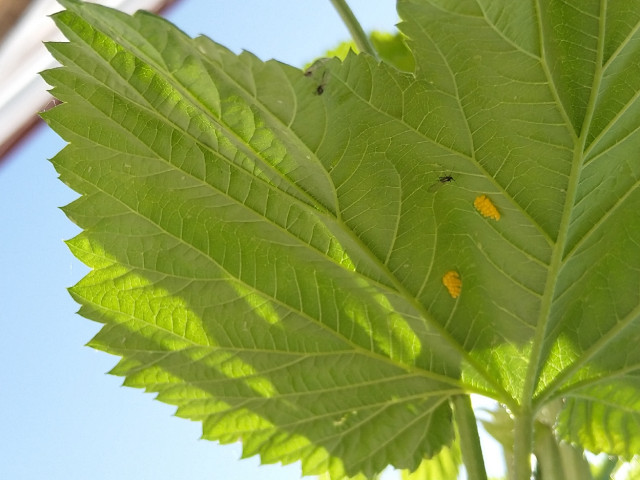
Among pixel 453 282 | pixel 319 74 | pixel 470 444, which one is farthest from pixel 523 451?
pixel 319 74

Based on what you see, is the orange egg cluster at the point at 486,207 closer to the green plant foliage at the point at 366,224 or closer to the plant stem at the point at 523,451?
the green plant foliage at the point at 366,224

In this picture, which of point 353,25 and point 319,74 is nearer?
point 319,74

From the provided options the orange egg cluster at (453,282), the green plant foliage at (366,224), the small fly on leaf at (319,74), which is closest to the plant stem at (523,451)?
the green plant foliage at (366,224)

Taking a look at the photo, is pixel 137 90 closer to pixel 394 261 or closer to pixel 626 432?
pixel 394 261

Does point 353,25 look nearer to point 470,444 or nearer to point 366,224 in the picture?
point 366,224

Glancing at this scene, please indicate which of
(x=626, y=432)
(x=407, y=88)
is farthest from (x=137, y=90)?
(x=626, y=432)

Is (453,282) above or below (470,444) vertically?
above
